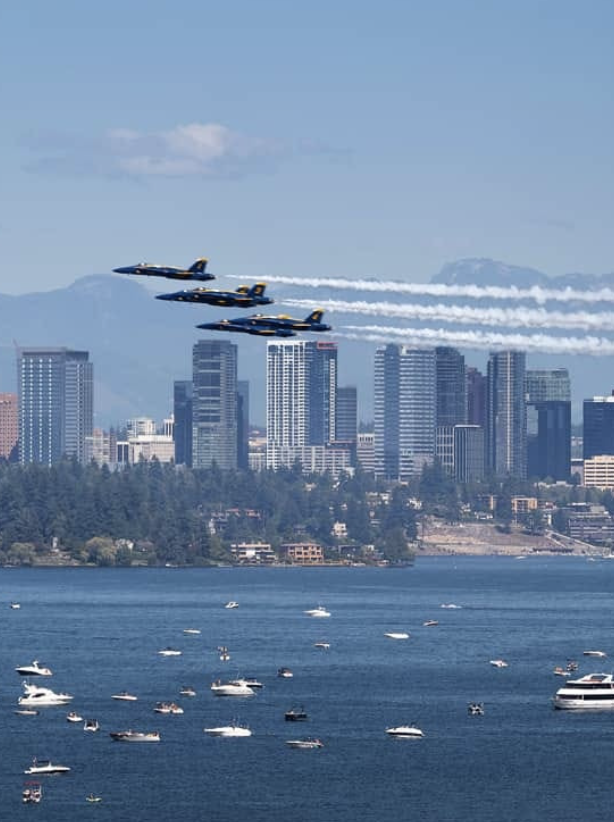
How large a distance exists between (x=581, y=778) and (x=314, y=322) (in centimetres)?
4034

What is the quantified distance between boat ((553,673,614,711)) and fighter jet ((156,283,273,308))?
35.4 metres

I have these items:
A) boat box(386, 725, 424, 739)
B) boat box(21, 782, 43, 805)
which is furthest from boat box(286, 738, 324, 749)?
boat box(21, 782, 43, 805)

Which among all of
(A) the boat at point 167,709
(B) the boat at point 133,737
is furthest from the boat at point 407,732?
(A) the boat at point 167,709

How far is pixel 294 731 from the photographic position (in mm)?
165000

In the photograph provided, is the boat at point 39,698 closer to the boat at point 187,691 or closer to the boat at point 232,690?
the boat at point 187,691

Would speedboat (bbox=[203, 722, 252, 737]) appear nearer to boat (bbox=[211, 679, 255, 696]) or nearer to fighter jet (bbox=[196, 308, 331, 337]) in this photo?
boat (bbox=[211, 679, 255, 696])

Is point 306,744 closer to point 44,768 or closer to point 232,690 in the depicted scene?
point 44,768

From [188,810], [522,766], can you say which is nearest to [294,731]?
[522,766]

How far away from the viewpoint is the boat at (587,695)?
179 meters

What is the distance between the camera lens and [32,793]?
452 ft

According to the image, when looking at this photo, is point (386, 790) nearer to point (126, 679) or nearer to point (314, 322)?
point (314, 322)

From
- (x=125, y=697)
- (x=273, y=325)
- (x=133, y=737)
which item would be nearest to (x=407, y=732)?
(x=133, y=737)

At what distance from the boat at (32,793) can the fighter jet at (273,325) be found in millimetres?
39073

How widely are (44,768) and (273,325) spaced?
126ft
